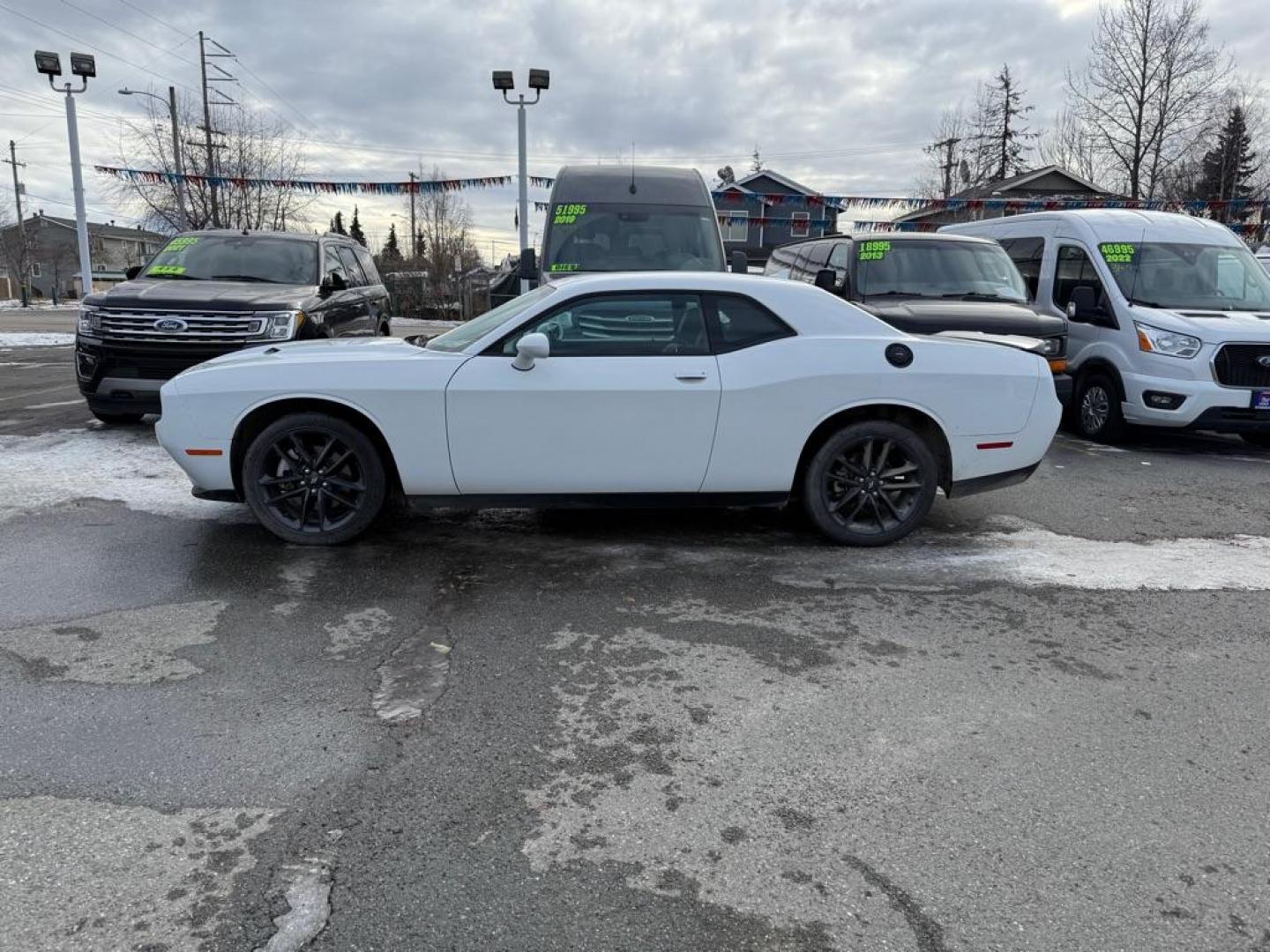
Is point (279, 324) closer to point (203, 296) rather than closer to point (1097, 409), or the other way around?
point (203, 296)

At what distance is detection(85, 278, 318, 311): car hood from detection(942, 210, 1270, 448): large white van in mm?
7582

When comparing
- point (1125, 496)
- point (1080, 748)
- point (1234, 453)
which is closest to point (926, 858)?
A: point (1080, 748)

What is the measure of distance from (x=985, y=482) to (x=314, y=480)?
3.84 meters

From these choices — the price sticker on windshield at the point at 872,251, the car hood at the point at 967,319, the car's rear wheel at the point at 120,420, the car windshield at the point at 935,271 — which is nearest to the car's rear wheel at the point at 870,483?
the car hood at the point at 967,319

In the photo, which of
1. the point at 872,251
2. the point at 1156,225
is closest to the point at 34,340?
the point at 872,251

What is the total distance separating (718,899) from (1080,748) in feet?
4.95

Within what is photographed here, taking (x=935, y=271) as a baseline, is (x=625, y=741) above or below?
below

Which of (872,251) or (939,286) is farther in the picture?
(872,251)

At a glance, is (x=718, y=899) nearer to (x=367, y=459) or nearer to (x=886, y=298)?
(x=367, y=459)

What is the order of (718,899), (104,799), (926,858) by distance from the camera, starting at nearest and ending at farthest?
1. (718,899)
2. (926,858)
3. (104,799)

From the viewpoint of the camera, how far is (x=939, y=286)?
8719 millimetres

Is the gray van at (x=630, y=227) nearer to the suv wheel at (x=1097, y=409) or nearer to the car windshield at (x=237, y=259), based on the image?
the car windshield at (x=237, y=259)

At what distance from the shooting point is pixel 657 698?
3.33 metres

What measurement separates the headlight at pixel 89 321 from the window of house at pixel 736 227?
30.0 meters
